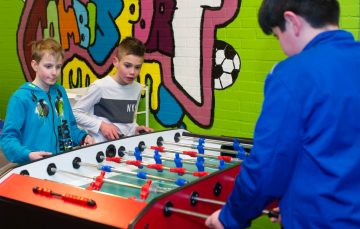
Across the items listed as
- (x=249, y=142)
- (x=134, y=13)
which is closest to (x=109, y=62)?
(x=134, y=13)

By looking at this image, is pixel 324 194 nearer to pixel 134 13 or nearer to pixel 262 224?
pixel 262 224

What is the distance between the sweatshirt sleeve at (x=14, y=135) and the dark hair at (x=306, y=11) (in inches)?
54.3

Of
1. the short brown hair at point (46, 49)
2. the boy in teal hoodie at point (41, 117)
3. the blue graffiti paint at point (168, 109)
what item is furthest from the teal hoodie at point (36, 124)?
the blue graffiti paint at point (168, 109)

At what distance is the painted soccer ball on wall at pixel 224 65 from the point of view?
3.35 metres

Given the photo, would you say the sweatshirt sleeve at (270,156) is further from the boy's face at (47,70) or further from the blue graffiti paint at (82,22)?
the blue graffiti paint at (82,22)

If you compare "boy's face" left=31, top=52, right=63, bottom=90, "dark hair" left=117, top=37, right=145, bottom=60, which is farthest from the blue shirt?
"dark hair" left=117, top=37, right=145, bottom=60

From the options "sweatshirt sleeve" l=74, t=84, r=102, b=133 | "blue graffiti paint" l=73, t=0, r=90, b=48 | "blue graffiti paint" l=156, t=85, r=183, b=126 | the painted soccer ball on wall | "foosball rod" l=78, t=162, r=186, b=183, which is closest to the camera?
"foosball rod" l=78, t=162, r=186, b=183

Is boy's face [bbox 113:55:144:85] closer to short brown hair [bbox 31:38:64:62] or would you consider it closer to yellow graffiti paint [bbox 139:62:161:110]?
short brown hair [bbox 31:38:64:62]

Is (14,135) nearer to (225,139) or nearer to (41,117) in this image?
(41,117)

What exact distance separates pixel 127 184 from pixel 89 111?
1306 mm

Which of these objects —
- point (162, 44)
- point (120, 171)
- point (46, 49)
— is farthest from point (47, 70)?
point (162, 44)

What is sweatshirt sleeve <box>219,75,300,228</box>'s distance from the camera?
1.18 metres

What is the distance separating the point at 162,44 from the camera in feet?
12.3

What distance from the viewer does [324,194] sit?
1214mm
